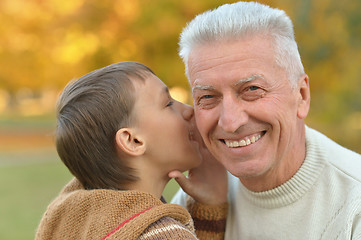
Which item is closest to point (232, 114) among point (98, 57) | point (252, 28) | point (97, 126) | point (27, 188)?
point (252, 28)

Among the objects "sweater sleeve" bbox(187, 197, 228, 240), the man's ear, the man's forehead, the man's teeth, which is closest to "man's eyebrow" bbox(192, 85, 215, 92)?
the man's forehead

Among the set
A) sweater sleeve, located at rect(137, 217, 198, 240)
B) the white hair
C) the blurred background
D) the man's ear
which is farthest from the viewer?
the blurred background

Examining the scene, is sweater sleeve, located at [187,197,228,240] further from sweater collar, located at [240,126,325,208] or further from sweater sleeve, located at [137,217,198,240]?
sweater sleeve, located at [137,217,198,240]

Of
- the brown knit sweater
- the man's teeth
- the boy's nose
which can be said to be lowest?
the brown knit sweater

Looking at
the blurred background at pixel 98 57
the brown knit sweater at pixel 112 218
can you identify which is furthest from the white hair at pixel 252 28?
the blurred background at pixel 98 57

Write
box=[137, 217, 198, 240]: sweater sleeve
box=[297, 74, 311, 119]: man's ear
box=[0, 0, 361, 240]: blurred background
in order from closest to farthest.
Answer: box=[137, 217, 198, 240]: sweater sleeve → box=[297, 74, 311, 119]: man's ear → box=[0, 0, 361, 240]: blurred background

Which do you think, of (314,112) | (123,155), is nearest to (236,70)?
(123,155)

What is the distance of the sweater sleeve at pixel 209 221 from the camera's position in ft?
7.34

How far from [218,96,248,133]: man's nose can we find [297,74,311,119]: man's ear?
29 cm

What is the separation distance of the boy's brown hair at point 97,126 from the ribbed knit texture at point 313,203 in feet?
2.04

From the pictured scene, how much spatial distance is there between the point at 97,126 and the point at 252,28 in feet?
2.58

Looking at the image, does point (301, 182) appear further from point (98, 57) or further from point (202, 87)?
point (98, 57)

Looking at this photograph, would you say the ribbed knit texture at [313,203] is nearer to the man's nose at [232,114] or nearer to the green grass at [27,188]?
the man's nose at [232,114]

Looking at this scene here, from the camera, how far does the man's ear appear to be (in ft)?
6.53
